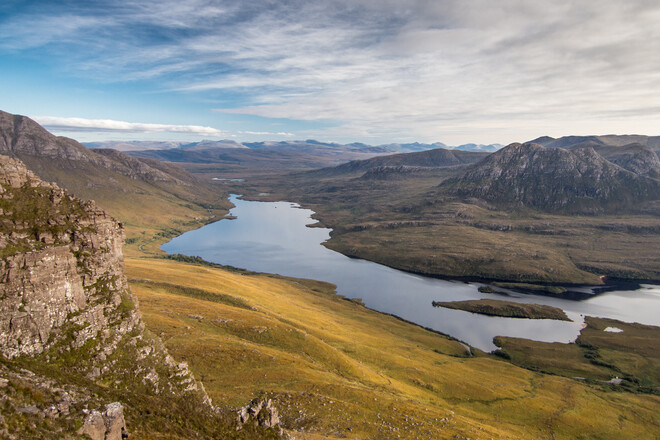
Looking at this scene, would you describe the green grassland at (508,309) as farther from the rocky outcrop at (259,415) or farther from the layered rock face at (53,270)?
the layered rock face at (53,270)

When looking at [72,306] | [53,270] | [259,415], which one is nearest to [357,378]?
[259,415]

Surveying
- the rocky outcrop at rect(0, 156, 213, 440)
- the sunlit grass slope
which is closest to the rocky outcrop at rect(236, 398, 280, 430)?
the rocky outcrop at rect(0, 156, 213, 440)

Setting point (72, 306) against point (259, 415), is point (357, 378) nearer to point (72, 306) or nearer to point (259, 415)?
point (259, 415)

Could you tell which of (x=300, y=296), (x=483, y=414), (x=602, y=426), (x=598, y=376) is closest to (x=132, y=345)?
(x=483, y=414)

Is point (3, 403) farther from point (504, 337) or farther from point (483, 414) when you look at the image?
point (504, 337)

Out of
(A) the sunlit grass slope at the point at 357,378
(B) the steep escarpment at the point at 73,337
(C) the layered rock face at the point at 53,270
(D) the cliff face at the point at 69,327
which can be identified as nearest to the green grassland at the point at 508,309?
(A) the sunlit grass slope at the point at 357,378
